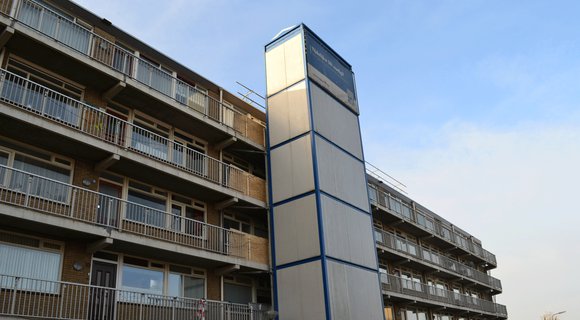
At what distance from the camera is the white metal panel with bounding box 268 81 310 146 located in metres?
22.3

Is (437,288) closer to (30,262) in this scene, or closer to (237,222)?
(237,222)

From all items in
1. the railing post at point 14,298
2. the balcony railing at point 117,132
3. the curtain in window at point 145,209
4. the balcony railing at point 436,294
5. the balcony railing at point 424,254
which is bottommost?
the railing post at point 14,298

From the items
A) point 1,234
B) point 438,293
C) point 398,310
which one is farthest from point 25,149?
point 438,293

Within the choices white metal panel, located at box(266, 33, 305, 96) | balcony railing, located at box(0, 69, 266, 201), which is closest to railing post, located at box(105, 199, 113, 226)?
balcony railing, located at box(0, 69, 266, 201)

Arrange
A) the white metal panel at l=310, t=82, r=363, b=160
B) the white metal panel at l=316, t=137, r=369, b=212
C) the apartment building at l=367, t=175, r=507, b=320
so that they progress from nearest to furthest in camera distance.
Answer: the white metal panel at l=316, t=137, r=369, b=212
the white metal panel at l=310, t=82, r=363, b=160
the apartment building at l=367, t=175, r=507, b=320

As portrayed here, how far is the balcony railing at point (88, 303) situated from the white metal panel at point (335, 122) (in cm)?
865

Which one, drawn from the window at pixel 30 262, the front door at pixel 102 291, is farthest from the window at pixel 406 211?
the window at pixel 30 262

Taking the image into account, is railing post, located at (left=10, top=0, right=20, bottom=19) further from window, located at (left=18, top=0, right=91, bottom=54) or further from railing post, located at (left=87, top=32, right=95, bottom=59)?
railing post, located at (left=87, top=32, right=95, bottom=59)

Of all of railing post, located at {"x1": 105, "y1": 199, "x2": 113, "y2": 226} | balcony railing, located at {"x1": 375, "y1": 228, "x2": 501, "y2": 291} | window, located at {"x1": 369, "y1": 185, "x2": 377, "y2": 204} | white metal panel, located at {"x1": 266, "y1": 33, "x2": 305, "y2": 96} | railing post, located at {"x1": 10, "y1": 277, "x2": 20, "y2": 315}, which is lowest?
railing post, located at {"x1": 10, "y1": 277, "x2": 20, "y2": 315}

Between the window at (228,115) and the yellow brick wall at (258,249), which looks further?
the window at (228,115)

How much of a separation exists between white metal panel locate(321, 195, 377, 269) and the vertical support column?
40mm

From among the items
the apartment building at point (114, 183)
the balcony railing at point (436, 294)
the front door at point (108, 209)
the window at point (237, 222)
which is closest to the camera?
Answer: the apartment building at point (114, 183)

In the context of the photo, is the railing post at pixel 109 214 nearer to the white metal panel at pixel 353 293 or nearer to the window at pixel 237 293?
the window at pixel 237 293

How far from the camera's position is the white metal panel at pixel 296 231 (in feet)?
66.3
